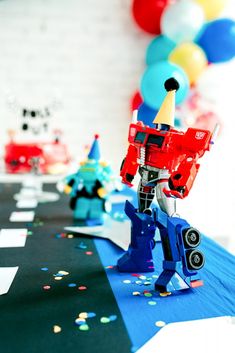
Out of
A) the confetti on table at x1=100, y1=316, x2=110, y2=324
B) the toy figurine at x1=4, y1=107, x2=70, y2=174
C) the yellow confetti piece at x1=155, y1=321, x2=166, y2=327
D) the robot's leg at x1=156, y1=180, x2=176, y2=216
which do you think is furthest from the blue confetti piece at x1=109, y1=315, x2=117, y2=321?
the toy figurine at x1=4, y1=107, x2=70, y2=174

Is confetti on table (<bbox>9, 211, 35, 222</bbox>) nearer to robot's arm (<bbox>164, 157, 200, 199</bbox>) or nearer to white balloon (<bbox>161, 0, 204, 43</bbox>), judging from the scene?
robot's arm (<bbox>164, 157, 200, 199</bbox>)

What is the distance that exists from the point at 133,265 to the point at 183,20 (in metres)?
2.32

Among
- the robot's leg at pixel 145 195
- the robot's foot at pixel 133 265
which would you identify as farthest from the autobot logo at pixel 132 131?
the robot's foot at pixel 133 265

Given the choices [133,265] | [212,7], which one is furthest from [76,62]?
[133,265]

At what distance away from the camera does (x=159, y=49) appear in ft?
11.3

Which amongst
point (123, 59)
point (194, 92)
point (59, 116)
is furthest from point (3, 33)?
point (194, 92)

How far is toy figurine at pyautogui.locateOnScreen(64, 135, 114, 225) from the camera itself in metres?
1.87

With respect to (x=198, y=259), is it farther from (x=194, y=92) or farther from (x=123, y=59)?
(x=123, y=59)

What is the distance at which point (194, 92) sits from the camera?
10.8ft

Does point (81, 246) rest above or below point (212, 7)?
below

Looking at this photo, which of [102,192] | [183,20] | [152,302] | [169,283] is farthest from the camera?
[183,20]

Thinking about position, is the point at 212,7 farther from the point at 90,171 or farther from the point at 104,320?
the point at 104,320

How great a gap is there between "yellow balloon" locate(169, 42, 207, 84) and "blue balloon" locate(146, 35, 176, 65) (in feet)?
0.68

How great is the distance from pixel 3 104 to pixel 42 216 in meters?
2.10
